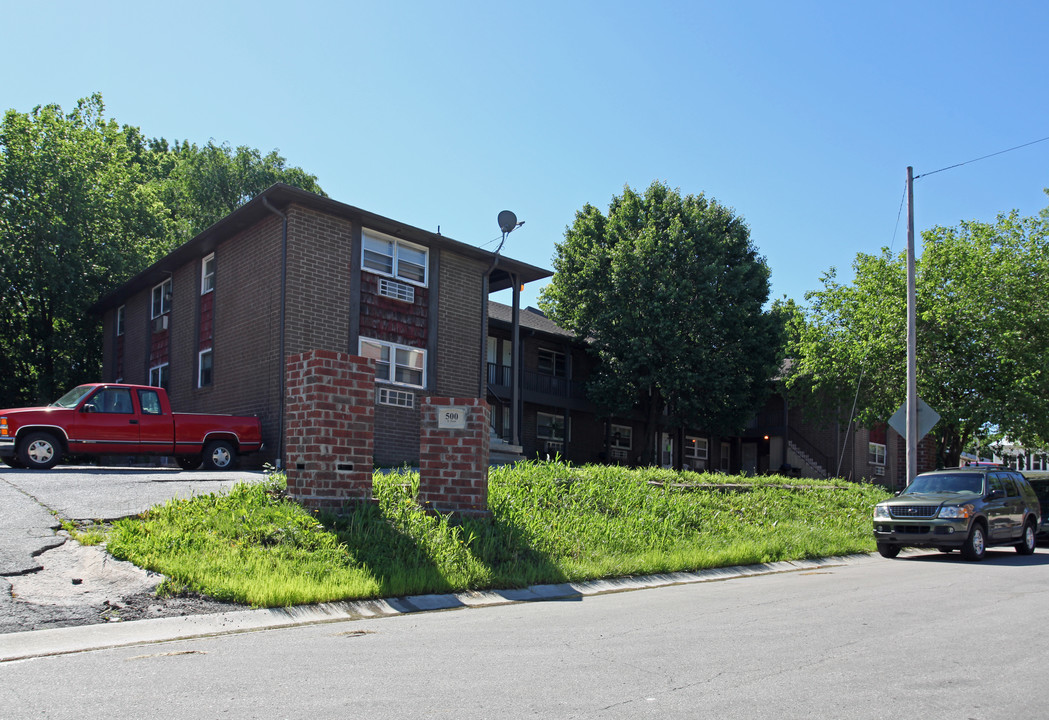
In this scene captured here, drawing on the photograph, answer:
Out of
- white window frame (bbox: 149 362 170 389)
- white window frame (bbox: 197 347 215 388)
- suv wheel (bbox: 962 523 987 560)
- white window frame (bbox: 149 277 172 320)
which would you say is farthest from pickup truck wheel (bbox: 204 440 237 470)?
suv wheel (bbox: 962 523 987 560)

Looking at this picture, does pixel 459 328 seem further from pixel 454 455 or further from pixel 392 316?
pixel 454 455

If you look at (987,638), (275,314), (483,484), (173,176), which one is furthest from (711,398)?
(173,176)

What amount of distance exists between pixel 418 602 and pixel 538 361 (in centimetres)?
2615

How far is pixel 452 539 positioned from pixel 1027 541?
472 inches

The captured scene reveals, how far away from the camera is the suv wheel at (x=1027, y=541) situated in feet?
50.1

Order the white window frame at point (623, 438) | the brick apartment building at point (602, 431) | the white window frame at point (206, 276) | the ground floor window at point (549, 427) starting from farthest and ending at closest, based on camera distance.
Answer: the white window frame at point (623, 438), the ground floor window at point (549, 427), the brick apartment building at point (602, 431), the white window frame at point (206, 276)

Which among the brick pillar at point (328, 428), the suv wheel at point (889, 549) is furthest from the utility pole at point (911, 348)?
the brick pillar at point (328, 428)

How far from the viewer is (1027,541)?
15336 mm

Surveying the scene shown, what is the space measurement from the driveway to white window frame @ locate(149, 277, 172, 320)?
1536 centimetres

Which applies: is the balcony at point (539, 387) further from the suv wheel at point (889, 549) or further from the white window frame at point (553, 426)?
the suv wheel at point (889, 549)

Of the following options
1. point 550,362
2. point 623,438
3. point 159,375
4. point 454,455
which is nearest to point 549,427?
point 550,362

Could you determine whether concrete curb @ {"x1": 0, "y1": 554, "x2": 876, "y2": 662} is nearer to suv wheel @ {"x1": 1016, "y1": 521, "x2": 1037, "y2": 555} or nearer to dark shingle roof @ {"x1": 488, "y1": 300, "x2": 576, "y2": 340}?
suv wheel @ {"x1": 1016, "y1": 521, "x2": 1037, "y2": 555}

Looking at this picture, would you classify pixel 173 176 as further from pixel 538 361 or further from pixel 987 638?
pixel 987 638

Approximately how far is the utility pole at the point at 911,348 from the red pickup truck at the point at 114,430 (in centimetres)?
1493
